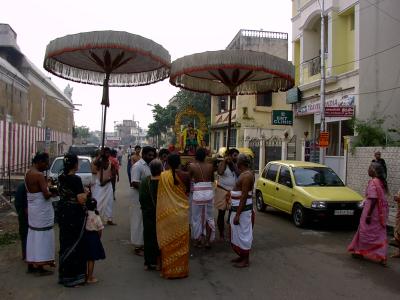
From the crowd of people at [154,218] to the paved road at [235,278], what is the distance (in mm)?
233

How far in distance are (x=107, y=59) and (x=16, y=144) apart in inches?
562

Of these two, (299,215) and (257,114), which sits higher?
(257,114)

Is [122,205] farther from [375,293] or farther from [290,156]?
[290,156]

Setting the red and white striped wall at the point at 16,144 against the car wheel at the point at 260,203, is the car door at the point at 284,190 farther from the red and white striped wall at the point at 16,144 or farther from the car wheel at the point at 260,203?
the red and white striped wall at the point at 16,144

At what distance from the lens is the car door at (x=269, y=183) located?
11984 millimetres

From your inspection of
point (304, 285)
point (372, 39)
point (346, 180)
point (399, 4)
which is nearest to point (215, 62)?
point (304, 285)

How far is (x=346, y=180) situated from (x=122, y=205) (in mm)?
8050

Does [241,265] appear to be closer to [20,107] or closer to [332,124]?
[332,124]

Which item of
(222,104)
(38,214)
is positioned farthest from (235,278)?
(222,104)

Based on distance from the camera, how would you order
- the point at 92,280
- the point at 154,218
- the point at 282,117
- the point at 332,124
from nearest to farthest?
the point at 92,280 < the point at 154,218 < the point at 332,124 < the point at 282,117

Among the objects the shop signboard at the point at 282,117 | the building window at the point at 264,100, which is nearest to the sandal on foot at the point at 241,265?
the shop signboard at the point at 282,117

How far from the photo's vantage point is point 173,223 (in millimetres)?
6016

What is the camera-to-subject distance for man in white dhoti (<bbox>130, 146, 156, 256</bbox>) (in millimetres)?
7312

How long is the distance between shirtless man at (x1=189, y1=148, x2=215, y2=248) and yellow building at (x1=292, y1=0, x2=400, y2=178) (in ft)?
29.5
